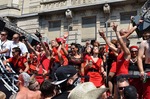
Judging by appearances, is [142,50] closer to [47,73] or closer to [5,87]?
[47,73]

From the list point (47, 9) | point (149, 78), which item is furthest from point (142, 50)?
point (47, 9)

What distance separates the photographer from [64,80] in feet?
11.5

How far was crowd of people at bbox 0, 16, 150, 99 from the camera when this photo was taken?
11.6ft

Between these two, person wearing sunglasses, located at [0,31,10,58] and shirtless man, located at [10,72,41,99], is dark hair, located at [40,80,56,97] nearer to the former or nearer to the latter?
shirtless man, located at [10,72,41,99]

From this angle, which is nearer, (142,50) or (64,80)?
(64,80)

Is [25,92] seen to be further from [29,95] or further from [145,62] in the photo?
[145,62]

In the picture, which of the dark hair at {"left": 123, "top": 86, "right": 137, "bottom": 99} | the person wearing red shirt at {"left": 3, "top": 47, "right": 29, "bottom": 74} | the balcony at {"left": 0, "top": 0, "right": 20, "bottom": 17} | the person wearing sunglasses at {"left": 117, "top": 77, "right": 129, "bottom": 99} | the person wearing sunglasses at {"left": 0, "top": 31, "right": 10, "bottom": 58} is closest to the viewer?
the dark hair at {"left": 123, "top": 86, "right": 137, "bottom": 99}

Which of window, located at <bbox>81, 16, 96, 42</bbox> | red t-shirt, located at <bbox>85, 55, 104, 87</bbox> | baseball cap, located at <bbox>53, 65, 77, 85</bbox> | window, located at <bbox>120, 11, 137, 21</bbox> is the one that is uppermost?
window, located at <bbox>120, 11, 137, 21</bbox>

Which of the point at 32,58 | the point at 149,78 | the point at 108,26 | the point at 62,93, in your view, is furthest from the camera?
the point at 108,26

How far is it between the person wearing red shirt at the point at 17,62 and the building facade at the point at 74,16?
1098cm

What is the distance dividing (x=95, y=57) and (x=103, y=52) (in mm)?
968

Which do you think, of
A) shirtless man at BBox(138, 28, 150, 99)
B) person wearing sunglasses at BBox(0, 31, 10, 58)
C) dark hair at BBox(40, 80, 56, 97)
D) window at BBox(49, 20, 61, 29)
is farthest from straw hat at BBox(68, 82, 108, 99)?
window at BBox(49, 20, 61, 29)

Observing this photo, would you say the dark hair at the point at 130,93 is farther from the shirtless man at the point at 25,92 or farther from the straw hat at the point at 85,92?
the shirtless man at the point at 25,92

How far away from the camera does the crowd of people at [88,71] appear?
11.6ft
